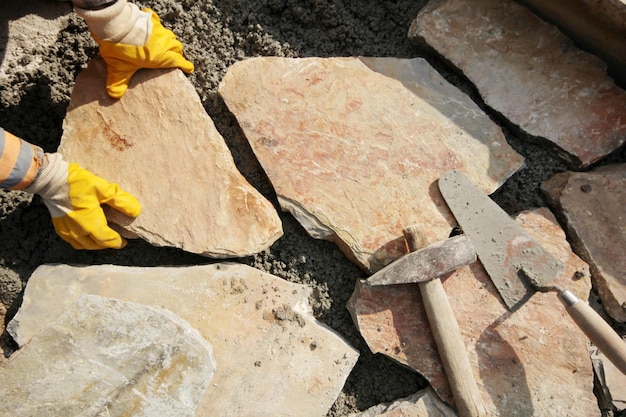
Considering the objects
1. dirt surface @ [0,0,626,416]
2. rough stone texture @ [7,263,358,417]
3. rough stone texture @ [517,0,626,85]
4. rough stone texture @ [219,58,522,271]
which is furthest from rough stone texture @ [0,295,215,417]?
rough stone texture @ [517,0,626,85]

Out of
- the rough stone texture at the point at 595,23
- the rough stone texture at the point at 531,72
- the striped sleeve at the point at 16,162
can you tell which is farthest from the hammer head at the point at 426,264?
the striped sleeve at the point at 16,162

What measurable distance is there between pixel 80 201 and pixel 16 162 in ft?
0.73

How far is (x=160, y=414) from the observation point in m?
1.65

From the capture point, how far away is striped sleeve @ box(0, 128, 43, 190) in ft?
5.42

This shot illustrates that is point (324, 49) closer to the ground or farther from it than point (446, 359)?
farther from it

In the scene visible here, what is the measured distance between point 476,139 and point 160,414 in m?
1.51

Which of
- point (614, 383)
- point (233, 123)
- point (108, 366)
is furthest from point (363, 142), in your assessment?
point (614, 383)

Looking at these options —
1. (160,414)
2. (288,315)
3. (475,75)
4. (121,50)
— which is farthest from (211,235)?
(475,75)

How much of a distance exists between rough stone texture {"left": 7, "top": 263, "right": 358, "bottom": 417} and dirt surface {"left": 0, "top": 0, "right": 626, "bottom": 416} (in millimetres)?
106

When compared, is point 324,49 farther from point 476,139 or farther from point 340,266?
point 340,266

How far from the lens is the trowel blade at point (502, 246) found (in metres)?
1.95

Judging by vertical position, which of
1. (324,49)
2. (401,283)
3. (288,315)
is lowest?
(288,315)

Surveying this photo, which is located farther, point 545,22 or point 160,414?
point 545,22

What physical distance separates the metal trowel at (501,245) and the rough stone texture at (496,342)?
0.06 m
